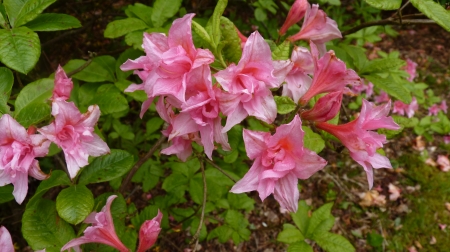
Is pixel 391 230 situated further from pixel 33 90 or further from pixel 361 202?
pixel 33 90

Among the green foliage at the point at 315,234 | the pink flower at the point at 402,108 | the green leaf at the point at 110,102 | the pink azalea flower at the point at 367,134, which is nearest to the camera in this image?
the pink azalea flower at the point at 367,134

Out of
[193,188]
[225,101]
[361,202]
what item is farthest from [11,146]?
[361,202]

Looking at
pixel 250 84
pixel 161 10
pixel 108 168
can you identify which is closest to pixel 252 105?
pixel 250 84

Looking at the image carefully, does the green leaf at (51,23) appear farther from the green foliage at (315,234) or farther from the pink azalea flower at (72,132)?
the green foliage at (315,234)

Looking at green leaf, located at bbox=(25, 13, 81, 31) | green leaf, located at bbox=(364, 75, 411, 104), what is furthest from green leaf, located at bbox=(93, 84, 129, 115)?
green leaf, located at bbox=(364, 75, 411, 104)

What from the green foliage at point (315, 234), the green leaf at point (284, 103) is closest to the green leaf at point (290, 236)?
the green foliage at point (315, 234)
